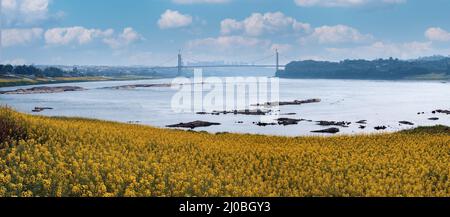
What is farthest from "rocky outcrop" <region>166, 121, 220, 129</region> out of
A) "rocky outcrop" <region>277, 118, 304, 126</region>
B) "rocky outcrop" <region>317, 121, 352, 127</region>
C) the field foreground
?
the field foreground

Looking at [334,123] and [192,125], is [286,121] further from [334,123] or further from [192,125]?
[192,125]

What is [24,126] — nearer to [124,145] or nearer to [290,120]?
[124,145]

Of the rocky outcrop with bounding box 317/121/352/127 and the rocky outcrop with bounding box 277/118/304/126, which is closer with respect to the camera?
the rocky outcrop with bounding box 317/121/352/127

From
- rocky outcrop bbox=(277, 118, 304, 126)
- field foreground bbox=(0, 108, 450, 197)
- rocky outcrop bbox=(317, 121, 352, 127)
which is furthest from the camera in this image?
rocky outcrop bbox=(277, 118, 304, 126)

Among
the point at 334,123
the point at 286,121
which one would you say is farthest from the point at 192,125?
the point at 334,123

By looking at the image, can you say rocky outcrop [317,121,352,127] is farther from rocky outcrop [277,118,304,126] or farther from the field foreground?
the field foreground

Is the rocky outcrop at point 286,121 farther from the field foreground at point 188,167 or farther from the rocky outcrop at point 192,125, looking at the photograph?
the field foreground at point 188,167

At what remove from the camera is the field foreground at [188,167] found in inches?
451

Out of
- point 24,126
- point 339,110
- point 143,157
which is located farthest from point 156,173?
point 339,110

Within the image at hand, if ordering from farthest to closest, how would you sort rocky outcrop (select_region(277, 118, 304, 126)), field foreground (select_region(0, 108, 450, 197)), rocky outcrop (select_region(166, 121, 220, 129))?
1. rocky outcrop (select_region(277, 118, 304, 126))
2. rocky outcrop (select_region(166, 121, 220, 129))
3. field foreground (select_region(0, 108, 450, 197))

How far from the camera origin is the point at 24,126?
1758 cm

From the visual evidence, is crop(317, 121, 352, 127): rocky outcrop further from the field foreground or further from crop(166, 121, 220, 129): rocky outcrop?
the field foreground

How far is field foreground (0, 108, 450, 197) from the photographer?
11461 millimetres

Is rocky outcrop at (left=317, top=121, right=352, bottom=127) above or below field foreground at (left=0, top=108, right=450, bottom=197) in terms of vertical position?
below
